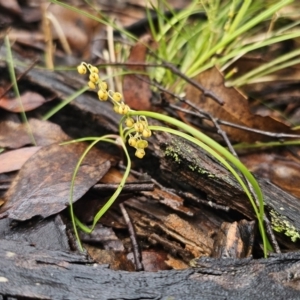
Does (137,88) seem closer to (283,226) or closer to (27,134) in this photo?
(27,134)

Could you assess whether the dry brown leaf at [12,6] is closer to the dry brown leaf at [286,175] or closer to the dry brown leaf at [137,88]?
the dry brown leaf at [137,88]

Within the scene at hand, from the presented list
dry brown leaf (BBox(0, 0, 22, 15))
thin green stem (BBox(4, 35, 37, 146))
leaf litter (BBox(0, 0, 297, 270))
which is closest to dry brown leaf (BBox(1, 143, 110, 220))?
leaf litter (BBox(0, 0, 297, 270))

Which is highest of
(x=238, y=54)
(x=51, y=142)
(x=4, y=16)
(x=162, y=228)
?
(x=4, y=16)

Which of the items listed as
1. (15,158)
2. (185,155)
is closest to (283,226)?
(185,155)

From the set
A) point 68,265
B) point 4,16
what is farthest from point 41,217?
point 4,16

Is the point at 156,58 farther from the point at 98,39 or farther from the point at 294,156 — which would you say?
the point at 294,156

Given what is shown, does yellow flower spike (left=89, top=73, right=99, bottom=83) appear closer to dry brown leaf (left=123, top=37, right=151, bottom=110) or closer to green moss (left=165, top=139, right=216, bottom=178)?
green moss (left=165, top=139, right=216, bottom=178)
